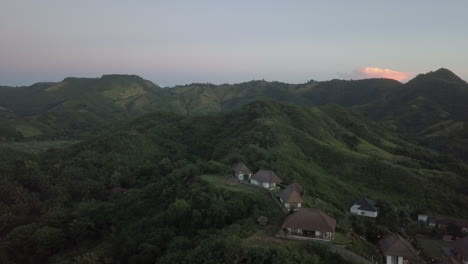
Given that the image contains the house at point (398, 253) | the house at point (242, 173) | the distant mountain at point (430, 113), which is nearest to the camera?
the house at point (398, 253)

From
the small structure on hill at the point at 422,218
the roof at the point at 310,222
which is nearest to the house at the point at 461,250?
the roof at the point at 310,222

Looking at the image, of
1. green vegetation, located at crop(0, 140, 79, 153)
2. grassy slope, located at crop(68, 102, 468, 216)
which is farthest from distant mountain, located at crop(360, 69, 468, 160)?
green vegetation, located at crop(0, 140, 79, 153)

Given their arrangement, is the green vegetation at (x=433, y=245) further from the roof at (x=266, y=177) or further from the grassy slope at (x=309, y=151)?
the roof at (x=266, y=177)

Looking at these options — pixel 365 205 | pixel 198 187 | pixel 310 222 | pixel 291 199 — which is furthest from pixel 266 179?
pixel 365 205

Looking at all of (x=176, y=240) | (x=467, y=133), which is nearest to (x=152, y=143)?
(x=176, y=240)

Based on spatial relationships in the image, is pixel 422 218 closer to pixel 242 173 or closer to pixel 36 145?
pixel 242 173

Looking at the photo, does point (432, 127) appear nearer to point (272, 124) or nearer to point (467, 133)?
point (467, 133)
